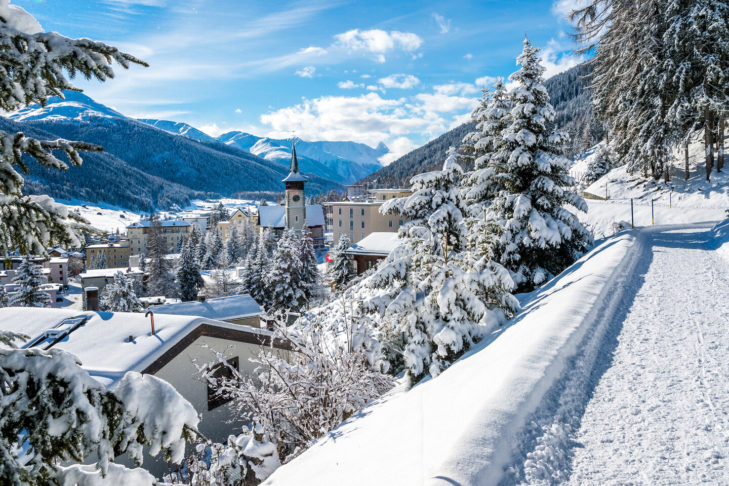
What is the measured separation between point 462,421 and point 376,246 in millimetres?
36214

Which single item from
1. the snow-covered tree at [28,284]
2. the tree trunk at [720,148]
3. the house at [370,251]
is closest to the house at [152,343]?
the tree trunk at [720,148]

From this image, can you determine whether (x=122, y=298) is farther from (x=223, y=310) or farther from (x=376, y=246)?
(x=376, y=246)

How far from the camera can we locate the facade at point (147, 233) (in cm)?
11600

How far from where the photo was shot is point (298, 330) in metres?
11.8

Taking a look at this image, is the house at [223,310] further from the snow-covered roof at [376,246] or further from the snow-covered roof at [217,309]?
the snow-covered roof at [376,246]

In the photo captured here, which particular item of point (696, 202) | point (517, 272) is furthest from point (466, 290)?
point (696, 202)

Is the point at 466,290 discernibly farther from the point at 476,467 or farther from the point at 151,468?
the point at 151,468

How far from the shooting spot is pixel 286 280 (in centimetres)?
3853

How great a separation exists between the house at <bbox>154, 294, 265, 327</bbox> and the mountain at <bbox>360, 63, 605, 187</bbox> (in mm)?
103268

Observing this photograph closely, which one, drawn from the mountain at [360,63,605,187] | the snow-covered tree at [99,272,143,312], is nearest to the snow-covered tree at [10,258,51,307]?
the snow-covered tree at [99,272,143,312]

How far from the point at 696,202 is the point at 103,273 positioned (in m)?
74.9

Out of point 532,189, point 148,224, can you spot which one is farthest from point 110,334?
point 148,224

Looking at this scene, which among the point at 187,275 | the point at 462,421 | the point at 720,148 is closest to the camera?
the point at 462,421

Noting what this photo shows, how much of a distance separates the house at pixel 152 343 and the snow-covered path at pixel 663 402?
843 centimetres
